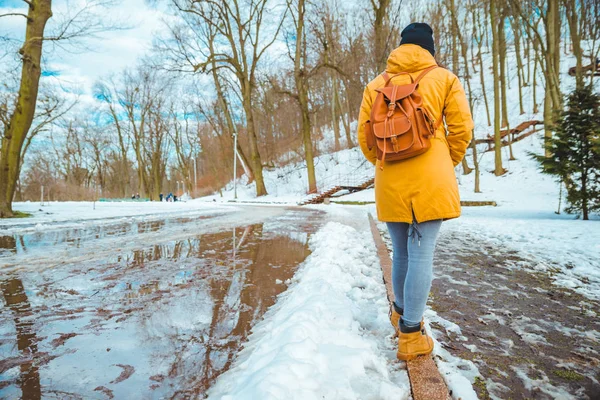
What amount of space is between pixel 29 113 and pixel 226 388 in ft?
39.2

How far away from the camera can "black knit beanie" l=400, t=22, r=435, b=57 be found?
1.94 meters

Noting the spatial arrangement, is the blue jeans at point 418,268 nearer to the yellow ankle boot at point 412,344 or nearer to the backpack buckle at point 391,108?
the yellow ankle boot at point 412,344

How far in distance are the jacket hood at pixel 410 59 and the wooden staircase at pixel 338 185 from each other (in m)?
17.6

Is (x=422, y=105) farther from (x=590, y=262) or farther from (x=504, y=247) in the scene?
(x=504, y=247)

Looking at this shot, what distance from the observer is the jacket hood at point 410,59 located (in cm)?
190

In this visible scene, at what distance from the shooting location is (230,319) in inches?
96.8

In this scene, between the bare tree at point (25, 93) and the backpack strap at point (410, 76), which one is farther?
the bare tree at point (25, 93)

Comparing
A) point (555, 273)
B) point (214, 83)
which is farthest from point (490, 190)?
point (214, 83)

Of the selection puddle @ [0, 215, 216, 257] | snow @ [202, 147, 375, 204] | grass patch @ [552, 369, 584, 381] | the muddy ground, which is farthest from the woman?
snow @ [202, 147, 375, 204]

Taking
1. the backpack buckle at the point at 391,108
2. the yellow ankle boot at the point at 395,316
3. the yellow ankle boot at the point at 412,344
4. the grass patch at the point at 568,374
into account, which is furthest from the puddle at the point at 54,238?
the grass patch at the point at 568,374

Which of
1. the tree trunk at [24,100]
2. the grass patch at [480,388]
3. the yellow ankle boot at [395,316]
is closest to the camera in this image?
the grass patch at [480,388]

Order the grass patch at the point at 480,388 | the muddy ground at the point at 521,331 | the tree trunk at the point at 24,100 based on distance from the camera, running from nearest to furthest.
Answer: the grass patch at the point at 480,388 < the muddy ground at the point at 521,331 < the tree trunk at the point at 24,100

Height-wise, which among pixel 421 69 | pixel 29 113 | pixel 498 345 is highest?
pixel 29 113

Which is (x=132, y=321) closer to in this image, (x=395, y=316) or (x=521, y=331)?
(x=395, y=316)
